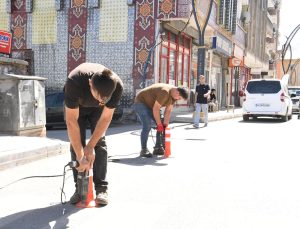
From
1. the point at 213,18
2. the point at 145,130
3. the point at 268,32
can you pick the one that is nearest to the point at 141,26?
the point at 213,18

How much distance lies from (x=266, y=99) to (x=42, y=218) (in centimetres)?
1527

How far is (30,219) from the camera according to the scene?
4.12m

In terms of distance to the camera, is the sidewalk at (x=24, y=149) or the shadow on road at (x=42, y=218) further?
the sidewalk at (x=24, y=149)

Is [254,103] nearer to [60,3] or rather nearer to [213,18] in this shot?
[213,18]

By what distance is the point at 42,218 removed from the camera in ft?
13.6

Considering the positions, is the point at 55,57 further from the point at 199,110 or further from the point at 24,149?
the point at 24,149

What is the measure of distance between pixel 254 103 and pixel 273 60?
44.3m

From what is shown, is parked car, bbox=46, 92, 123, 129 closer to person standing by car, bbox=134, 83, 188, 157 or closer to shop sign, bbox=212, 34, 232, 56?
person standing by car, bbox=134, 83, 188, 157

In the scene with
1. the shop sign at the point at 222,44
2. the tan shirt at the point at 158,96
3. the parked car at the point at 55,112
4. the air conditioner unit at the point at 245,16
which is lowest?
the parked car at the point at 55,112

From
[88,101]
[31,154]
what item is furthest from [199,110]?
[88,101]

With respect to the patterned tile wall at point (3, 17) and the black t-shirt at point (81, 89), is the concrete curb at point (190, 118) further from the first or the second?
the black t-shirt at point (81, 89)

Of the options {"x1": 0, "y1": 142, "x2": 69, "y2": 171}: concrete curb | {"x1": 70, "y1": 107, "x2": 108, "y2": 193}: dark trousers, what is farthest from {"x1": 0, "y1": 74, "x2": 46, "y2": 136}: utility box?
{"x1": 70, "y1": 107, "x2": 108, "y2": 193}: dark trousers

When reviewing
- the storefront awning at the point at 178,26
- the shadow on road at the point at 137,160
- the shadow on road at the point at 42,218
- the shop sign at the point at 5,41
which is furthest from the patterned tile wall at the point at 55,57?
the shadow on road at the point at 42,218

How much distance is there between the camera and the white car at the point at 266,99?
18.2 metres
